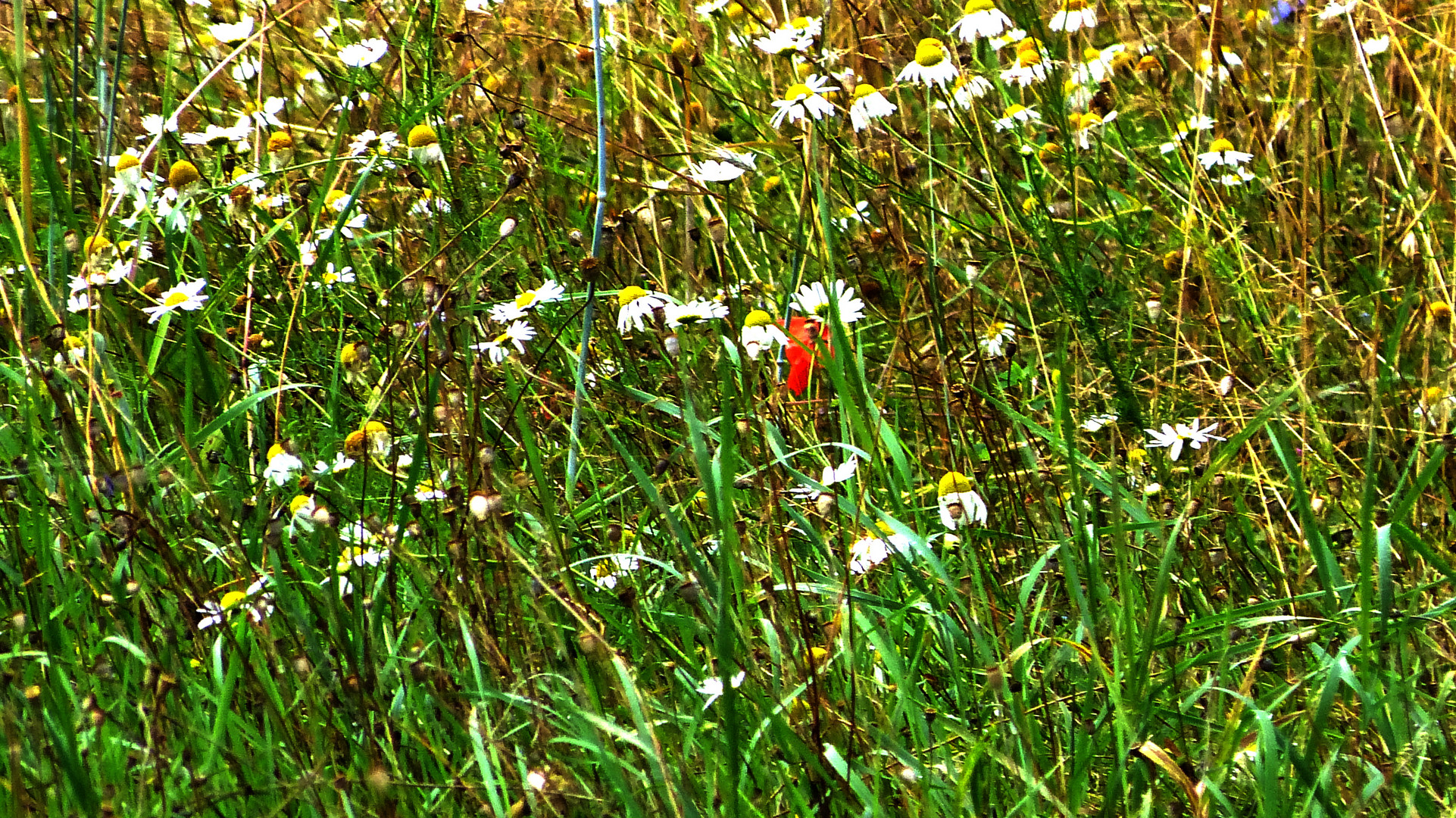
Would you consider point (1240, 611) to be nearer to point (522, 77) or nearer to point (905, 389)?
point (905, 389)

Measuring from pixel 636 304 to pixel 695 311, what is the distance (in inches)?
5.3

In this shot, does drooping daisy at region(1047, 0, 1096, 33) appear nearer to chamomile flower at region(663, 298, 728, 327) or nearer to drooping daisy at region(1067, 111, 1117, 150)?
drooping daisy at region(1067, 111, 1117, 150)

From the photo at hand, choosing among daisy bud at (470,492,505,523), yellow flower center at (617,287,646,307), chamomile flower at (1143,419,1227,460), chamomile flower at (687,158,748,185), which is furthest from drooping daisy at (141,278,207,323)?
chamomile flower at (1143,419,1227,460)

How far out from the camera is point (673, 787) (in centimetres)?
113

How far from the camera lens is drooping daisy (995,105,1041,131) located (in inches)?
98.8

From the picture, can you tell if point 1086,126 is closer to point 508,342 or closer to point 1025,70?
point 1025,70

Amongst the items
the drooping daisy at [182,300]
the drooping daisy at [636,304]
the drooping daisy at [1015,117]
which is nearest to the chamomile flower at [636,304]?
the drooping daisy at [636,304]

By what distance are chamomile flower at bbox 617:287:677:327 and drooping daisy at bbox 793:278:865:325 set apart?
202 mm

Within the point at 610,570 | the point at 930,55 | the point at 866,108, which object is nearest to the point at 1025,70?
the point at 930,55

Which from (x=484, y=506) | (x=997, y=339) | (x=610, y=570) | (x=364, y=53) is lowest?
(x=610, y=570)

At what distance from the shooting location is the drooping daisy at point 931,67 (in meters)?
2.29

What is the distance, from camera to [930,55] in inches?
91.6

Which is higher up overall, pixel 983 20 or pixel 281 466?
pixel 983 20

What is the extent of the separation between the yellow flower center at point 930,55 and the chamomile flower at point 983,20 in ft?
0.29
